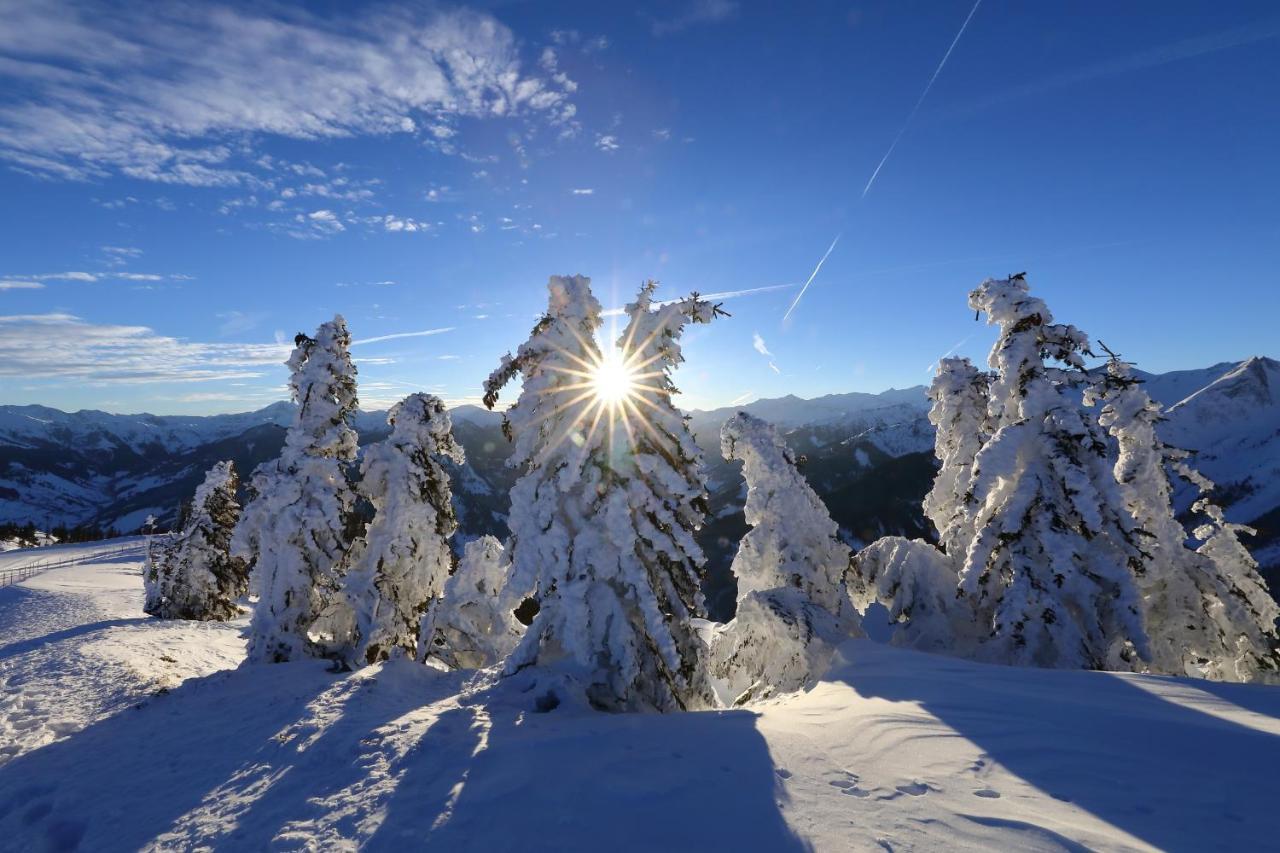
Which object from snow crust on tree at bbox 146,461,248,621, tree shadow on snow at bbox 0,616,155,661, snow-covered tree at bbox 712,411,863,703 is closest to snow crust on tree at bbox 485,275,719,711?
snow-covered tree at bbox 712,411,863,703

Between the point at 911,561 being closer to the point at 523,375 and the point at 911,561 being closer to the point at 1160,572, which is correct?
the point at 1160,572

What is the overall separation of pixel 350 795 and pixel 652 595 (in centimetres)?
554

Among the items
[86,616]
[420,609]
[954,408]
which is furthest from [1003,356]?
[86,616]

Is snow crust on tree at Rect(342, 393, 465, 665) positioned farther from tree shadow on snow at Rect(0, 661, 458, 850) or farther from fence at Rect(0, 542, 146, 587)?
fence at Rect(0, 542, 146, 587)

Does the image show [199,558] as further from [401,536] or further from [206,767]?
[206,767]

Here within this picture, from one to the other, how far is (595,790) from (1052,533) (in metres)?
12.1

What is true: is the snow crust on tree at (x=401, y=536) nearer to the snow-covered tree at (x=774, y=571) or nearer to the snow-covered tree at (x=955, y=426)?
the snow-covered tree at (x=774, y=571)

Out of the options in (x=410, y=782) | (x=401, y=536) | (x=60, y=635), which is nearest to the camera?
(x=410, y=782)

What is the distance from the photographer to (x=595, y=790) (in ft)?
21.0

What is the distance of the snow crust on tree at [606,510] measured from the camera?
11.0 metres

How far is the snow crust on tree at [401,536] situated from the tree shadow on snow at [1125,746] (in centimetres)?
1376

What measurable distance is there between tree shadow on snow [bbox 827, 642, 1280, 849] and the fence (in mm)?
52653

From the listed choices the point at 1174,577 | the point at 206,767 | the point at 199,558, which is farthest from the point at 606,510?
the point at 199,558

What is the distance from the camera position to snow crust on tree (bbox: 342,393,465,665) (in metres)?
18.1
